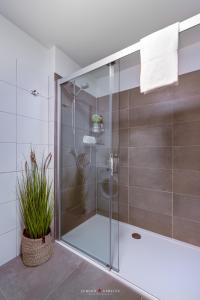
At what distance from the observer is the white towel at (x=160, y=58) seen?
91cm

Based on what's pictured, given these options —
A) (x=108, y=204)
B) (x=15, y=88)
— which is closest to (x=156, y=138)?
(x=108, y=204)

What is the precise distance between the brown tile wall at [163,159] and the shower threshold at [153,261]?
0.14 meters

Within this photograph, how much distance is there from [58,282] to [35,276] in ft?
0.66

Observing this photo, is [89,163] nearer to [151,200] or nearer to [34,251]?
[151,200]

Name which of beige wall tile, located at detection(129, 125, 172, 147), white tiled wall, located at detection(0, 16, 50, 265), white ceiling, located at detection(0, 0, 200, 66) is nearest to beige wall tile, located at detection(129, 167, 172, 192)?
beige wall tile, located at detection(129, 125, 172, 147)

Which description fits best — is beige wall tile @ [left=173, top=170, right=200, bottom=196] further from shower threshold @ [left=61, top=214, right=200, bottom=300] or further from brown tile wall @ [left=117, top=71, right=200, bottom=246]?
shower threshold @ [left=61, top=214, right=200, bottom=300]

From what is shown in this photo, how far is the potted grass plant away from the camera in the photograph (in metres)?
1.28

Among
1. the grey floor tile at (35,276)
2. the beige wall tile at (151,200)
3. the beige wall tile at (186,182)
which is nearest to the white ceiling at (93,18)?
the beige wall tile at (186,182)

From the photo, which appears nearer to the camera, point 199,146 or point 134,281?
point 134,281

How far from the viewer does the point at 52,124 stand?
1.63 m

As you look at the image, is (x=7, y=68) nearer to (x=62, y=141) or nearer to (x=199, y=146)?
(x=62, y=141)

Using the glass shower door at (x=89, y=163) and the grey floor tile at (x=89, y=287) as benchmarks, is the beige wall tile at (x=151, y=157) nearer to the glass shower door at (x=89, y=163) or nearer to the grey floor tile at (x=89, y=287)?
the glass shower door at (x=89, y=163)

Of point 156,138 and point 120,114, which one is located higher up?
point 120,114

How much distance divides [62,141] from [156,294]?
1511 millimetres
